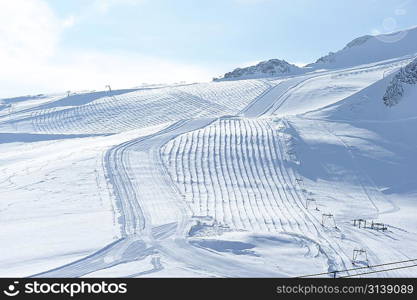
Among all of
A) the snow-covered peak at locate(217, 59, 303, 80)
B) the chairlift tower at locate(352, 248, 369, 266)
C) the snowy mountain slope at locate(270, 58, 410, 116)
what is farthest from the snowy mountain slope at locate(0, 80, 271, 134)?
the chairlift tower at locate(352, 248, 369, 266)

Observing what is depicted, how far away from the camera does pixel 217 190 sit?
20.7 m

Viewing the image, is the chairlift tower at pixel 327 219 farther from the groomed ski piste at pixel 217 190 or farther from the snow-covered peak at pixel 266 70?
the snow-covered peak at pixel 266 70

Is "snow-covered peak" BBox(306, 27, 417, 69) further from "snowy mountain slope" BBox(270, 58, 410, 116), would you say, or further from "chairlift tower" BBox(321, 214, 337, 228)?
"chairlift tower" BBox(321, 214, 337, 228)

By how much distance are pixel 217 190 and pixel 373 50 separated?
205ft

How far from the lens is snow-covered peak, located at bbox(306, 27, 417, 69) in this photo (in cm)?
6862

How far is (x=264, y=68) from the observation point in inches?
2557

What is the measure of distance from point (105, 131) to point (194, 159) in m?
15.5

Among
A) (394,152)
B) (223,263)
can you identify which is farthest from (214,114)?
(223,263)

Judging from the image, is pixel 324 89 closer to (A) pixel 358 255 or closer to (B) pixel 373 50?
(B) pixel 373 50

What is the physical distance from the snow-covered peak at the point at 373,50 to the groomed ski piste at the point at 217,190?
86.8 feet

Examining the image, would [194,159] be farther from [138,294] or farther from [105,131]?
[138,294]

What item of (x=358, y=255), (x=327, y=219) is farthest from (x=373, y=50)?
(x=358, y=255)

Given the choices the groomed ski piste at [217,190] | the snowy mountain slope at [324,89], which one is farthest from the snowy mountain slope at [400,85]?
the snowy mountain slope at [324,89]

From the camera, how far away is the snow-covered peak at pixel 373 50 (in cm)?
6862
